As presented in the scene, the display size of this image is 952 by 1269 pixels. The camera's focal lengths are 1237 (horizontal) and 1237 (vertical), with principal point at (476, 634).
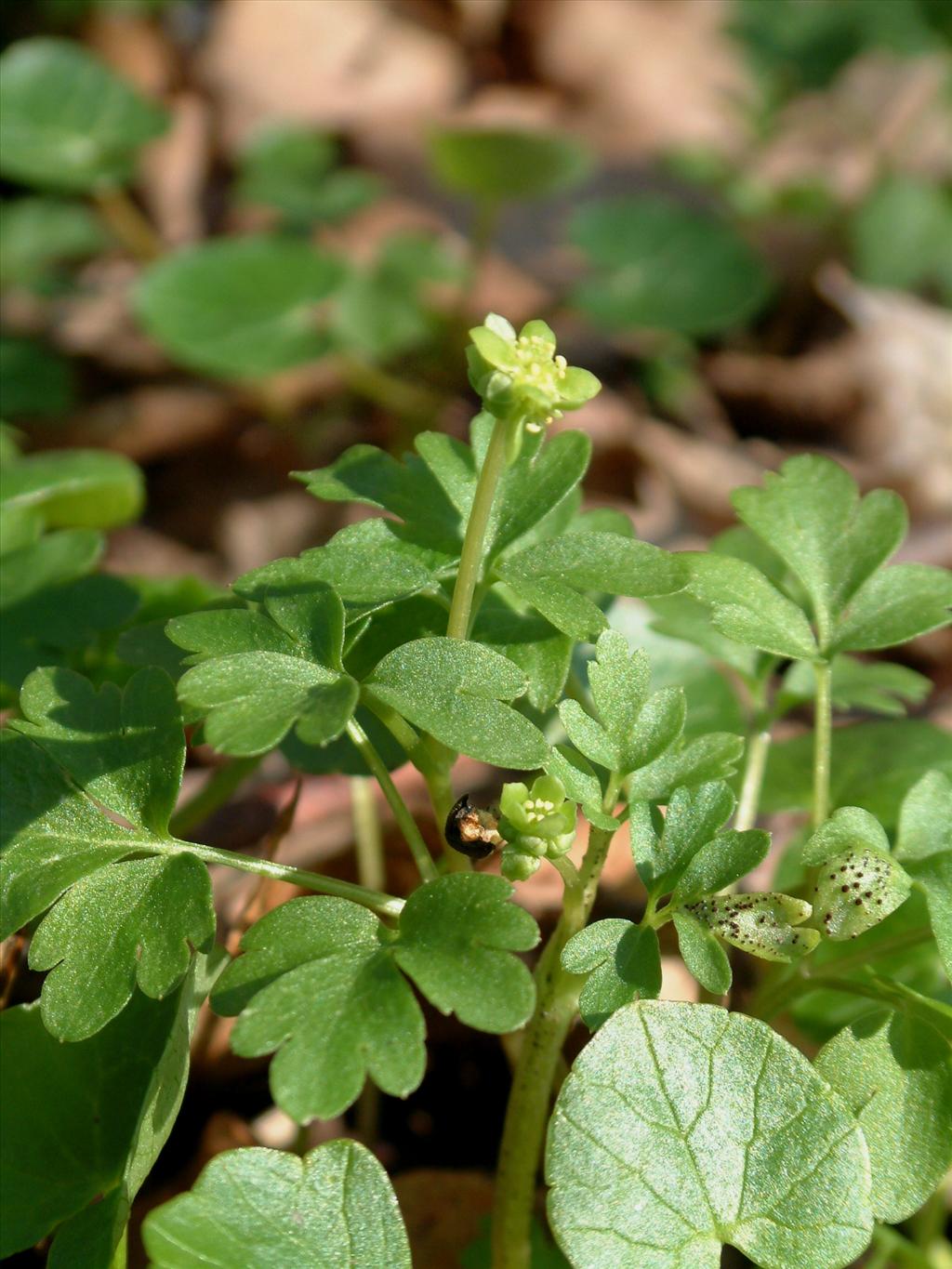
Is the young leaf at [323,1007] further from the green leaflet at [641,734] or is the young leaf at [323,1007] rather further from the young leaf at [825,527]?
the young leaf at [825,527]

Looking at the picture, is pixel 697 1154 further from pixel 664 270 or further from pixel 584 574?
pixel 664 270

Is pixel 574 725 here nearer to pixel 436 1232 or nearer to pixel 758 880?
pixel 436 1232

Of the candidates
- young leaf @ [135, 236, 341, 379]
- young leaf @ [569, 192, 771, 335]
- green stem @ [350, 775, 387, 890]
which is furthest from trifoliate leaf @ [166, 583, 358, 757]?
young leaf @ [569, 192, 771, 335]

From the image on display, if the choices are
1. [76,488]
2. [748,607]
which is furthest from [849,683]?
[76,488]

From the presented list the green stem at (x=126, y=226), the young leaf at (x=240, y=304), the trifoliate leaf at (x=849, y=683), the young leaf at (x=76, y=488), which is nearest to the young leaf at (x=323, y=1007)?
the trifoliate leaf at (x=849, y=683)

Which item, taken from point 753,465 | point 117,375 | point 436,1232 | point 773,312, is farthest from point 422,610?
point 773,312
